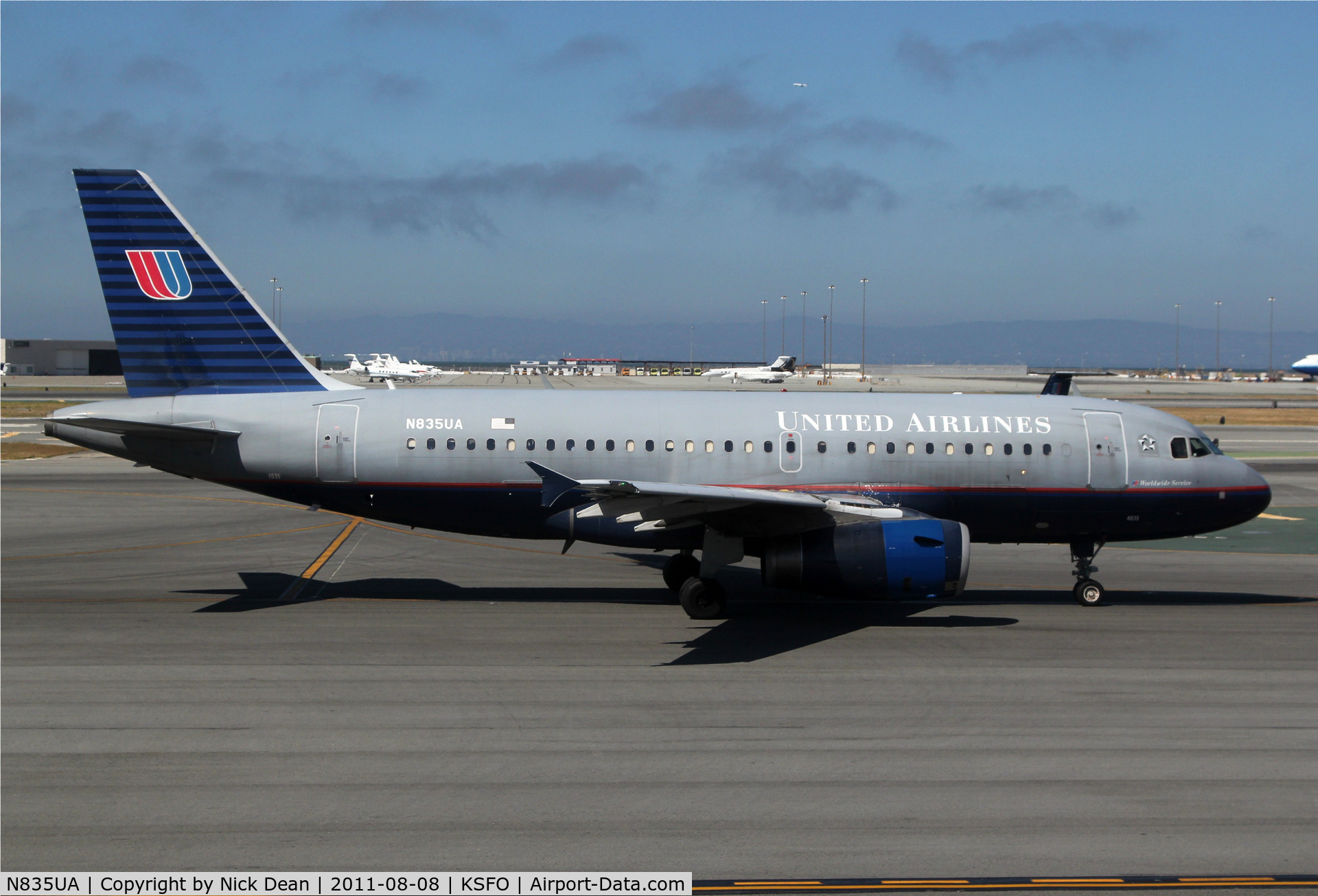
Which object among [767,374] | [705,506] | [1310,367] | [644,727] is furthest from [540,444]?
[1310,367]

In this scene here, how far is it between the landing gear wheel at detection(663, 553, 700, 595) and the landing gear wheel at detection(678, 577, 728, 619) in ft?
6.72

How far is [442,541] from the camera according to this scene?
29391mm

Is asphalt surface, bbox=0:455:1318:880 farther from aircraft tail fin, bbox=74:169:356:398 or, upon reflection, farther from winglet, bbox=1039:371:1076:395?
winglet, bbox=1039:371:1076:395

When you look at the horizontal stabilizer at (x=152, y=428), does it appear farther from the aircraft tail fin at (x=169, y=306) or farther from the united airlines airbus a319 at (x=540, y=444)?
the aircraft tail fin at (x=169, y=306)

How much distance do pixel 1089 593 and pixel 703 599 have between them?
803 cm

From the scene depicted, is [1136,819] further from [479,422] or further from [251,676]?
[479,422]

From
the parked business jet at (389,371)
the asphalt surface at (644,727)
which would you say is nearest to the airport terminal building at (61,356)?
the parked business jet at (389,371)

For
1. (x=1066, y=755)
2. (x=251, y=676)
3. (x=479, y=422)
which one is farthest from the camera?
(x=479, y=422)

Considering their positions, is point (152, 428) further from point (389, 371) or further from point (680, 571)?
point (389, 371)

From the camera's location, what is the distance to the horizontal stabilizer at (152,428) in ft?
66.0

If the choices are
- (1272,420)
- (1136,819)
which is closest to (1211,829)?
(1136,819)

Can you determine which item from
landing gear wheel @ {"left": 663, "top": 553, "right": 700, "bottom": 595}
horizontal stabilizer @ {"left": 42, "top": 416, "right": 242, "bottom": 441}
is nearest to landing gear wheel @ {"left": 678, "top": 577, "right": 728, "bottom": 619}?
landing gear wheel @ {"left": 663, "top": 553, "right": 700, "bottom": 595}

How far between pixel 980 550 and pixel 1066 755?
16137 mm

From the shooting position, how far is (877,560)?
1806 cm
